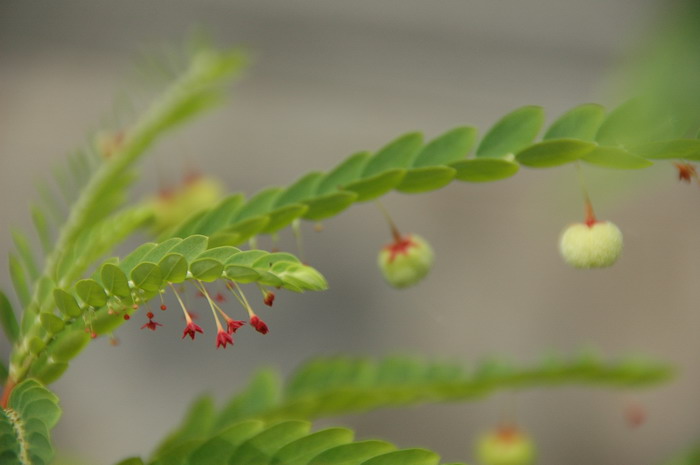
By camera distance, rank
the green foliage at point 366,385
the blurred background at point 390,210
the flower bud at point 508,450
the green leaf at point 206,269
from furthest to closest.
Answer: the blurred background at point 390,210 → the flower bud at point 508,450 → the green foliage at point 366,385 → the green leaf at point 206,269

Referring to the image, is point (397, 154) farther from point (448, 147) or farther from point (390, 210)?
point (390, 210)

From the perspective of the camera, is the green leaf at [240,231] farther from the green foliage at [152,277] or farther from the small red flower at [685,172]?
the small red flower at [685,172]

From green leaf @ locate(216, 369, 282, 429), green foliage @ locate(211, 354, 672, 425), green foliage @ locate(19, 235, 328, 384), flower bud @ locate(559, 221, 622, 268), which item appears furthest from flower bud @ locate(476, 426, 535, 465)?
green foliage @ locate(19, 235, 328, 384)

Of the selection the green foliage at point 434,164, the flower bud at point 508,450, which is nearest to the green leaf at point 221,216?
the green foliage at point 434,164

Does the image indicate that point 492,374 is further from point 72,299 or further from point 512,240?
point 512,240

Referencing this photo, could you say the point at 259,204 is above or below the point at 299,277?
above

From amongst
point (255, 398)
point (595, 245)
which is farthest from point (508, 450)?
point (595, 245)
